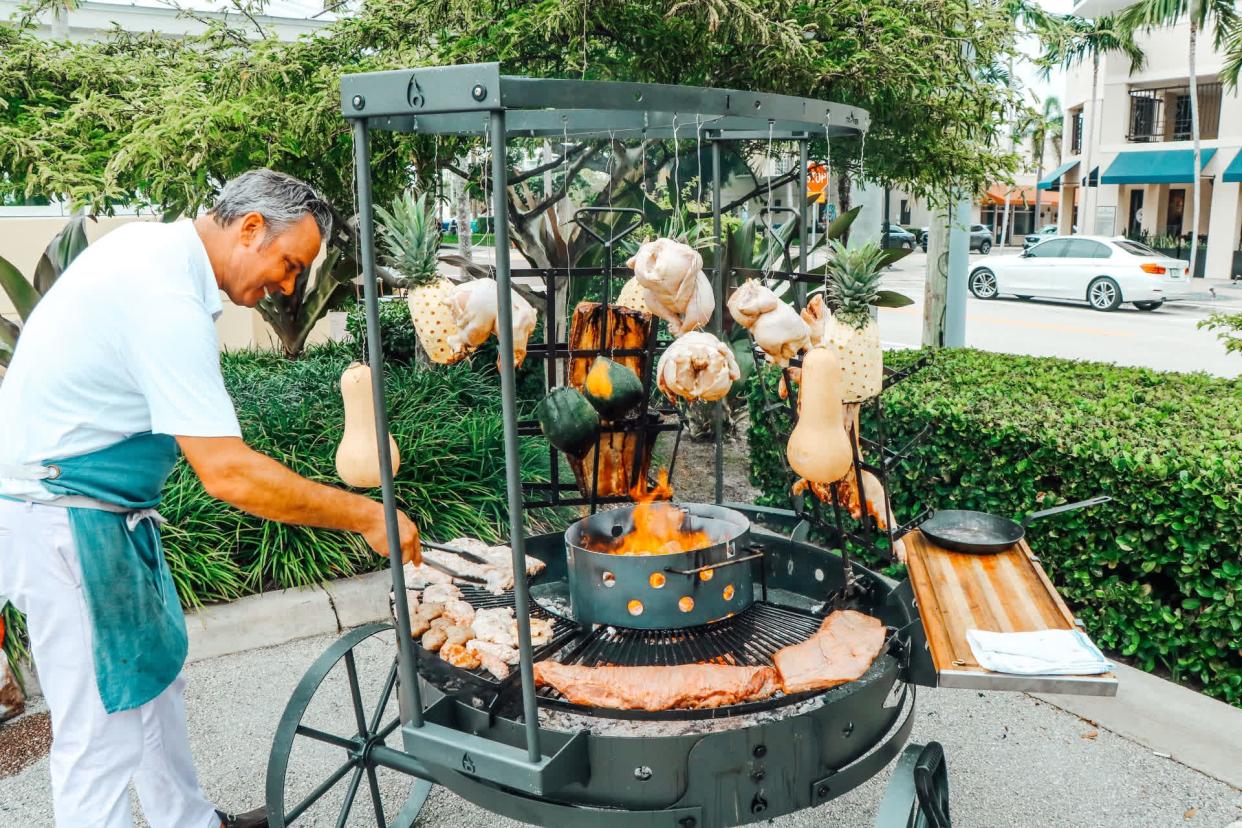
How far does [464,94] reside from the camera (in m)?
1.84

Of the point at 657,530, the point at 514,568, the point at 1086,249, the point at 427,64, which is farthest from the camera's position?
the point at 1086,249

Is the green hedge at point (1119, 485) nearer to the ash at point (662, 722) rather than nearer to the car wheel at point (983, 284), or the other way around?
the ash at point (662, 722)

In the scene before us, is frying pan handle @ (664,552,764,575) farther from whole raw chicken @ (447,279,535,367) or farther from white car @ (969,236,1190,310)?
white car @ (969,236,1190,310)

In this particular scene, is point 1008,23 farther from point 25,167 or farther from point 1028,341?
point 1028,341

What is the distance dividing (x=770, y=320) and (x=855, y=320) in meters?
0.26

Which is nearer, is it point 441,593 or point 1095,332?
point 441,593

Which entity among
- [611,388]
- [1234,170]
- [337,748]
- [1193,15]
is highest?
[1193,15]

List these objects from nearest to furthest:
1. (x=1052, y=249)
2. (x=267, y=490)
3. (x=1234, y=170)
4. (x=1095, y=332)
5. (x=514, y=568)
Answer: (x=514, y=568) < (x=267, y=490) < (x=1095, y=332) < (x=1052, y=249) < (x=1234, y=170)

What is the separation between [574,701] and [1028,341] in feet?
47.9

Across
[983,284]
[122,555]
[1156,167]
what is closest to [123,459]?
[122,555]

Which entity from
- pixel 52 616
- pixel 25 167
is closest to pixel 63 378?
pixel 52 616

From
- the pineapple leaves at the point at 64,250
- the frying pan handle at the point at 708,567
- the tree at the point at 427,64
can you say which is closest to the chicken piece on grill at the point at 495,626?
the frying pan handle at the point at 708,567

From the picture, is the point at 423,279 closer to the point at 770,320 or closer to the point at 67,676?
the point at 770,320

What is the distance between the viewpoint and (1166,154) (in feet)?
91.6
